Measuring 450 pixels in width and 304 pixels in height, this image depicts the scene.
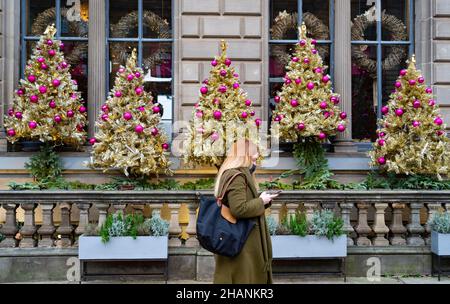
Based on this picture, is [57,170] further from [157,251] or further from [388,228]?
[388,228]

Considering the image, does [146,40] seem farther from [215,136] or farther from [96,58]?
[215,136]

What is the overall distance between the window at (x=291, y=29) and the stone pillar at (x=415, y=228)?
360 centimetres

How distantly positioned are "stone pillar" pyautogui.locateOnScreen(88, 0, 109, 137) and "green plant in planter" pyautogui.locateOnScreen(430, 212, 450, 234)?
6389 mm

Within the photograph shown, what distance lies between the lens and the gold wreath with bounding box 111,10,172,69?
11.2 metres

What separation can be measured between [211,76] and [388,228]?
3.96 meters

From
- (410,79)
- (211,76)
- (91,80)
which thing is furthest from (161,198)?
(410,79)

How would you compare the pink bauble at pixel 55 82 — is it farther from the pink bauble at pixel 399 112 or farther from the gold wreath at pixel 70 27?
the pink bauble at pixel 399 112

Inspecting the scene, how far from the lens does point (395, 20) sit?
11.7 m

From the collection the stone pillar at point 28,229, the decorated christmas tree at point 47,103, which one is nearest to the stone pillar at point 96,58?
the decorated christmas tree at point 47,103

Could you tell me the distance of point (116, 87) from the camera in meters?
9.70

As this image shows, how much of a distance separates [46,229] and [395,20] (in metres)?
8.05

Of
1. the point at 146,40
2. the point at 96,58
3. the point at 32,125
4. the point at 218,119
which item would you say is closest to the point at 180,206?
the point at 218,119

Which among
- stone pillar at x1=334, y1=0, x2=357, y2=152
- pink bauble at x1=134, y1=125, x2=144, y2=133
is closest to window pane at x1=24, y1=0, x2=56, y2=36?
pink bauble at x1=134, y1=125, x2=144, y2=133

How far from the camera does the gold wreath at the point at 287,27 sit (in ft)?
37.3
